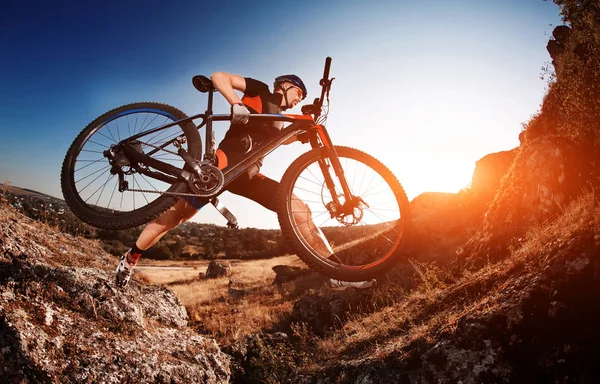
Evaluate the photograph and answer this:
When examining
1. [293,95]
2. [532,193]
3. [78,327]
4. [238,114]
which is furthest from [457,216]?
[78,327]

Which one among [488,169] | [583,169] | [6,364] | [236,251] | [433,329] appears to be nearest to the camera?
[6,364]

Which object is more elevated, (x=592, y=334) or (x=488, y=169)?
(x=488, y=169)

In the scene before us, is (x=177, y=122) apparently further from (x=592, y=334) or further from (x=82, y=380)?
(x=592, y=334)

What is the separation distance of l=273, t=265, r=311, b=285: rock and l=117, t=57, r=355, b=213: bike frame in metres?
23.6

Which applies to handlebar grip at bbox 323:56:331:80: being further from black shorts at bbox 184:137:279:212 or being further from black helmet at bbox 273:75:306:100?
black shorts at bbox 184:137:279:212

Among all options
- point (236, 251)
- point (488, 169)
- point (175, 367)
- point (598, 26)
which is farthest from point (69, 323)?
point (236, 251)

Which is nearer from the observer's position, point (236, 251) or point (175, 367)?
point (175, 367)

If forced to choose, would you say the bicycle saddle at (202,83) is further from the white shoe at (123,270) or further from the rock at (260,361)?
the rock at (260,361)

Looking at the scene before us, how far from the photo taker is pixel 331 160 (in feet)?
11.8

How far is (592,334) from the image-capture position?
9.00 ft

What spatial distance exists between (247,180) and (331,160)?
3.67 ft

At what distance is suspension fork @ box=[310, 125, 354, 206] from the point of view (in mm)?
3527

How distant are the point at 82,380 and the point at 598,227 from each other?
6.25 m

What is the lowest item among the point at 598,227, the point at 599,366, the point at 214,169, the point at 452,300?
the point at 452,300
